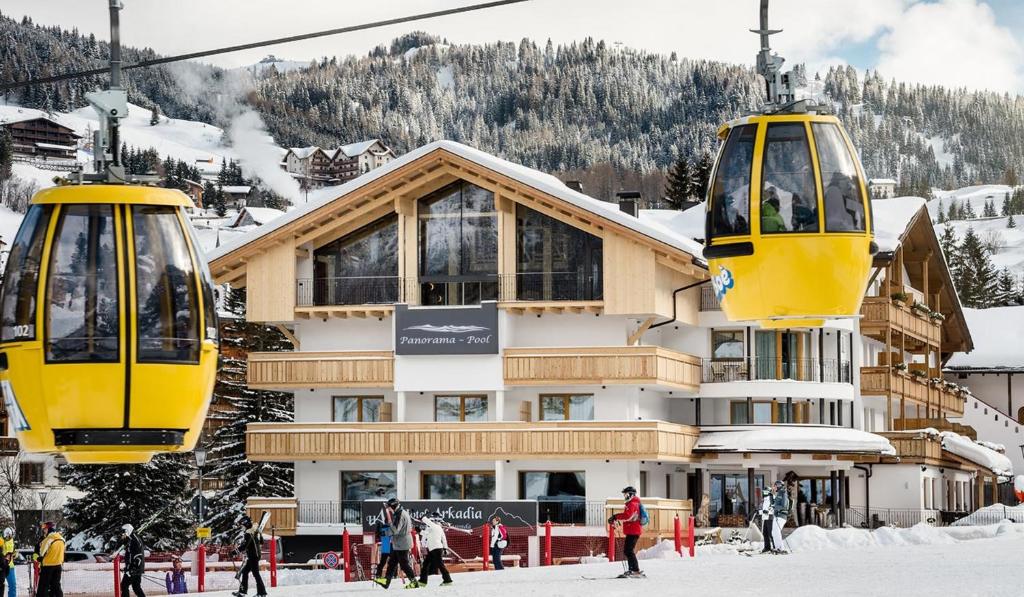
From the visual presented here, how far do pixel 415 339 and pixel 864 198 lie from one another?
44.0 m

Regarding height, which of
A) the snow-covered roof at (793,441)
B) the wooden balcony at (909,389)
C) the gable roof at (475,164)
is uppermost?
the gable roof at (475,164)

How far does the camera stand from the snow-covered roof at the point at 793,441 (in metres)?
58.4

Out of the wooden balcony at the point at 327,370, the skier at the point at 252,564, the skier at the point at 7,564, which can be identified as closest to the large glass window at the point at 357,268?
the wooden balcony at the point at 327,370

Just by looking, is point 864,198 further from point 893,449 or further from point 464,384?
point 893,449

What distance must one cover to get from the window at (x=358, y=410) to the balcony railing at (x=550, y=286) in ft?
18.0

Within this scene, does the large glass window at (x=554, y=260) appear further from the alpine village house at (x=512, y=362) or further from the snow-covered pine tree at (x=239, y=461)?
the snow-covered pine tree at (x=239, y=461)

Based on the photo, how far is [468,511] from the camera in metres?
55.3

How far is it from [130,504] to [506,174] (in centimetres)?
2023

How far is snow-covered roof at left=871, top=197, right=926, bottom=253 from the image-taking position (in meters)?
64.7

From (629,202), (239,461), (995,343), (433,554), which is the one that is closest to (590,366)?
(629,202)

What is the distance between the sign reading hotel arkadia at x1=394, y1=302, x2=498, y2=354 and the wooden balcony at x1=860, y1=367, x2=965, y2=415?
14.2 meters

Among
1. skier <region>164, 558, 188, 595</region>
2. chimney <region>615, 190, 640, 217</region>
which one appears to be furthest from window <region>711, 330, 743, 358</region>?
skier <region>164, 558, 188, 595</region>

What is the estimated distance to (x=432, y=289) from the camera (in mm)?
59031

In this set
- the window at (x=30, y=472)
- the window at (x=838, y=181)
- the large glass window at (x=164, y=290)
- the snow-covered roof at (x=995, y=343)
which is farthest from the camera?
the snow-covered roof at (x=995, y=343)
